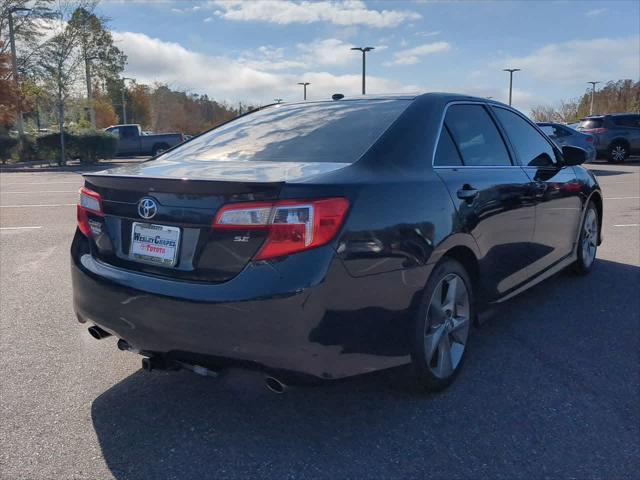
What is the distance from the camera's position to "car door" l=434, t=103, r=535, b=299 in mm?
3199

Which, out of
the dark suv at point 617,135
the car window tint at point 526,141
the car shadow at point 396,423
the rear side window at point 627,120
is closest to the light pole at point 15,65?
the dark suv at point 617,135

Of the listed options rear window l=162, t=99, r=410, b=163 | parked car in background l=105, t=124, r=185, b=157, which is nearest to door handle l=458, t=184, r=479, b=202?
rear window l=162, t=99, r=410, b=163

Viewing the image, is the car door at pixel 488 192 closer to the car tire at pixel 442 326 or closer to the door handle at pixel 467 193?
the door handle at pixel 467 193

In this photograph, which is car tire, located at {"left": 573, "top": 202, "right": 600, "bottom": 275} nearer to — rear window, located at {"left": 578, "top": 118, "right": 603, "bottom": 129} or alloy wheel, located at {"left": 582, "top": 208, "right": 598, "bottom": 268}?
alloy wheel, located at {"left": 582, "top": 208, "right": 598, "bottom": 268}

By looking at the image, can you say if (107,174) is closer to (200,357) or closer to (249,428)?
(200,357)

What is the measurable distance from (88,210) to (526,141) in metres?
3.11

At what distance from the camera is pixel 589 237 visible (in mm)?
5457

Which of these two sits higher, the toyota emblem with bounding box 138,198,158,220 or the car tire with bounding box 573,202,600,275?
the toyota emblem with bounding box 138,198,158,220

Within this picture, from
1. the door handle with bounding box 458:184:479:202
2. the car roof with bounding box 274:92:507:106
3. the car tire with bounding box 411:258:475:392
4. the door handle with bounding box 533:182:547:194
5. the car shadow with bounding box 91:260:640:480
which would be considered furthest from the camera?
the door handle with bounding box 533:182:547:194

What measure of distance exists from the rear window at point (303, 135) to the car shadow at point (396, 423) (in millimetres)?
1146

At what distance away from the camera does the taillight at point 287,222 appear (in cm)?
235

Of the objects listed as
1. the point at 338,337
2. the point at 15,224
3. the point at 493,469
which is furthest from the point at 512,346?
the point at 15,224

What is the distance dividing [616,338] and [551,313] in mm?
570

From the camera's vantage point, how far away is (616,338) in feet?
12.8
